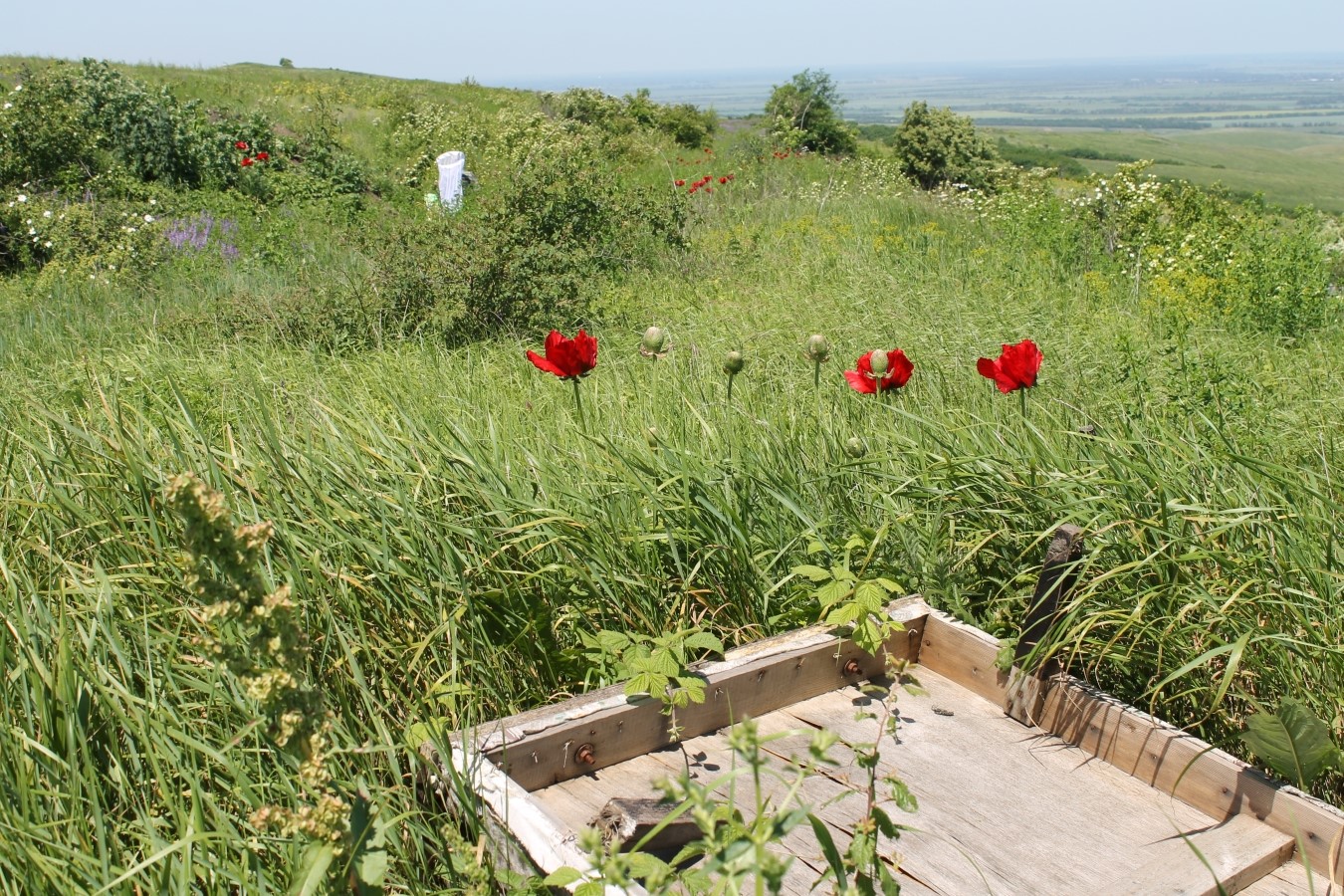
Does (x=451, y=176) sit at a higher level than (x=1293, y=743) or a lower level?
higher

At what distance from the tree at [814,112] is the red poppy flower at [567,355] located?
1558cm

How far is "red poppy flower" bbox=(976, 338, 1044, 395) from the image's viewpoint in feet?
9.39

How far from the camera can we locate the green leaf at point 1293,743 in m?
1.94

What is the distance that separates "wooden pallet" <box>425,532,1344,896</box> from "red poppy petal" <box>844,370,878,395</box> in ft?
2.21

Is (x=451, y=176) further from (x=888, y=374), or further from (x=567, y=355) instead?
(x=888, y=374)

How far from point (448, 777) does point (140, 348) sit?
3746 millimetres

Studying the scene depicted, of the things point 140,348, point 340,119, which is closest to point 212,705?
point 140,348

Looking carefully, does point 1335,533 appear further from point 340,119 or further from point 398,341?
point 340,119

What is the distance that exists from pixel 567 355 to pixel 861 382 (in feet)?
2.82

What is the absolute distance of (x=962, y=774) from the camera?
226cm

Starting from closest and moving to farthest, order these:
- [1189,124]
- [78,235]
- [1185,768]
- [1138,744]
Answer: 1. [1185,768]
2. [1138,744]
3. [78,235]
4. [1189,124]

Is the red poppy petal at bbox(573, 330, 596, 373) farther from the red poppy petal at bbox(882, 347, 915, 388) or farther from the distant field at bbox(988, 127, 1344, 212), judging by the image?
the distant field at bbox(988, 127, 1344, 212)

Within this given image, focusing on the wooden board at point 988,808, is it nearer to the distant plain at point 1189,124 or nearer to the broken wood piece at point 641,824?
the broken wood piece at point 641,824

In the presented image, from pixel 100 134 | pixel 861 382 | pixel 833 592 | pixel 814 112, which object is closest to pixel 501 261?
pixel 861 382
